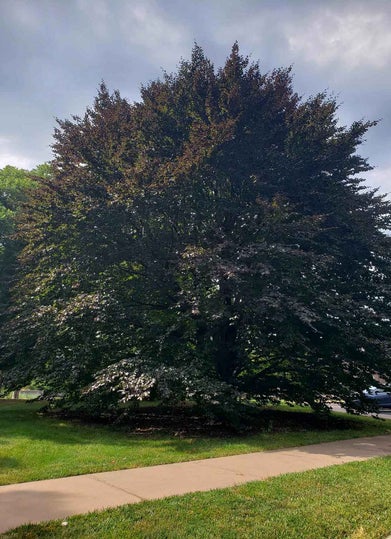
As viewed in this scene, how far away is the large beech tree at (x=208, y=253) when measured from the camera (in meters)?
11.5

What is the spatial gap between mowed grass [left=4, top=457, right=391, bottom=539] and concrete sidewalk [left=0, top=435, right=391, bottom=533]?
1.07 ft

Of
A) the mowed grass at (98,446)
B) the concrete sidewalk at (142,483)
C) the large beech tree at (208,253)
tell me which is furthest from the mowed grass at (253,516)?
the large beech tree at (208,253)

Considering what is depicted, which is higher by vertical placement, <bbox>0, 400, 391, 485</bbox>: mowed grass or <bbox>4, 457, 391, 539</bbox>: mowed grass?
<bbox>0, 400, 391, 485</bbox>: mowed grass

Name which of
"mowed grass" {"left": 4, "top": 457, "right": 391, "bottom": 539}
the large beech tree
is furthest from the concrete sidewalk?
the large beech tree

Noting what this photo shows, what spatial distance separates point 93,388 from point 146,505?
5688mm

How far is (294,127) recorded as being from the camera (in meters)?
14.3

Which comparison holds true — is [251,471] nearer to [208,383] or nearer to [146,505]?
[146,505]

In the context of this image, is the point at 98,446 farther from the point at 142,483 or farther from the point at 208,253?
the point at 208,253

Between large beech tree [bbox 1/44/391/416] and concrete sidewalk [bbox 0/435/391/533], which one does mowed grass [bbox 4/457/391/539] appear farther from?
large beech tree [bbox 1/44/391/416]

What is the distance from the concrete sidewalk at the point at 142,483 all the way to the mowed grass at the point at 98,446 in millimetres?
420

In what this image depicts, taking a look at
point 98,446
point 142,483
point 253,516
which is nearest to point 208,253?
point 98,446

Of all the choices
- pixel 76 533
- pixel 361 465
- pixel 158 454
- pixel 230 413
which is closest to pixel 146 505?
pixel 76 533

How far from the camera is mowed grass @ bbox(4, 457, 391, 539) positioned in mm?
3963

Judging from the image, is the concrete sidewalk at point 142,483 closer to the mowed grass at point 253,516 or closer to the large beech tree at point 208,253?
the mowed grass at point 253,516
